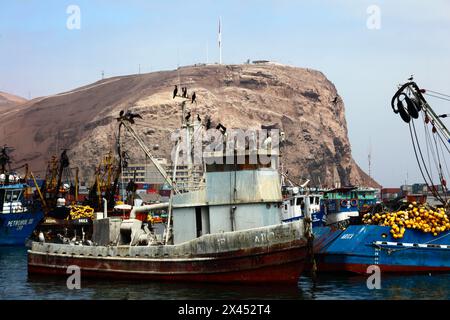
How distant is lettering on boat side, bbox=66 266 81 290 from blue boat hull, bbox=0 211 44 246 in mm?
30959

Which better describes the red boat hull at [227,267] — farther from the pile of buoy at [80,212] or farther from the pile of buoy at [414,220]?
the pile of buoy at [80,212]

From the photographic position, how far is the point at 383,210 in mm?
33969

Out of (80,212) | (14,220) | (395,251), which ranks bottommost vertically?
(395,251)

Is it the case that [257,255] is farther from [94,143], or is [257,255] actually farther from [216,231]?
[94,143]

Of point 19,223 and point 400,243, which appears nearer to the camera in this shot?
point 400,243

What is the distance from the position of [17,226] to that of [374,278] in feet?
138

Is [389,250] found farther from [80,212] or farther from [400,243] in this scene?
[80,212]

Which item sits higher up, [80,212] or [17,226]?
[80,212]

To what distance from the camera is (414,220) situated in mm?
32125
